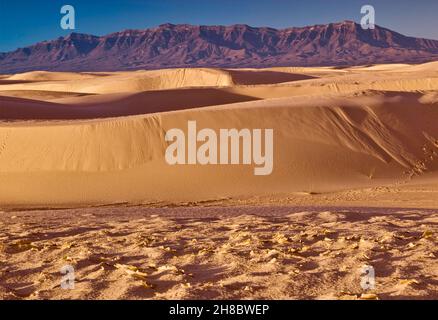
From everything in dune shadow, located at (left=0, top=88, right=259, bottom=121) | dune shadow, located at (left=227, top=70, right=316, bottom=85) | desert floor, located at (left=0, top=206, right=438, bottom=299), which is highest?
dune shadow, located at (left=227, top=70, right=316, bottom=85)

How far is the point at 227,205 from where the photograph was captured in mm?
11094

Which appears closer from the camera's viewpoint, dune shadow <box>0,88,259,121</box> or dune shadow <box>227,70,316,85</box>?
dune shadow <box>0,88,259,121</box>

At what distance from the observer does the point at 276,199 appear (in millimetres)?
11820

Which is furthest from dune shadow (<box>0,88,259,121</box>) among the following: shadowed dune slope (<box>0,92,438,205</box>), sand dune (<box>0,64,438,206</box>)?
sand dune (<box>0,64,438,206</box>)

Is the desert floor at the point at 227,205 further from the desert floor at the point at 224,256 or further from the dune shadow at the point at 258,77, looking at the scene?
the dune shadow at the point at 258,77

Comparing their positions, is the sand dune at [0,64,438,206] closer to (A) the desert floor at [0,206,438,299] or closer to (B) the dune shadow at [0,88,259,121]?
(A) the desert floor at [0,206,438,299]

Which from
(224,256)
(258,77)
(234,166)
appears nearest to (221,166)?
(234,166)

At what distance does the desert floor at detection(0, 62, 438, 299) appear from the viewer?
445 centimetres

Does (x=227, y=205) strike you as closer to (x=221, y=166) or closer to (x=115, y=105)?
(x=221, y=166)

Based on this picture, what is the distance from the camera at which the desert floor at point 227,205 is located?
4445 millimetres

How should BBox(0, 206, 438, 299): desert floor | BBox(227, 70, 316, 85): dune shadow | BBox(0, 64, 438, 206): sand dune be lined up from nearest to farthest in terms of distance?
BBox(0, 206, 438, 299): desert floor → BBox(0, 64, 438, 206): sand dune → BBox(227, 70, 316, 85): dune shadow
